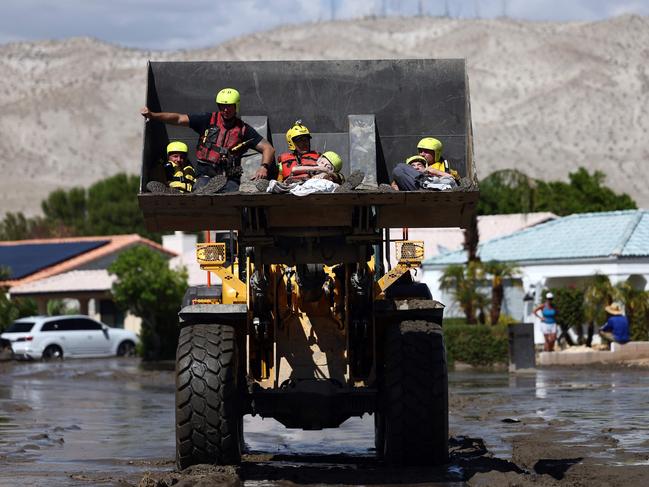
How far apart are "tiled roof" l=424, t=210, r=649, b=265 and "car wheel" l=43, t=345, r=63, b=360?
12007 mm

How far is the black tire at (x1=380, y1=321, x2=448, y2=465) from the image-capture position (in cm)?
1184

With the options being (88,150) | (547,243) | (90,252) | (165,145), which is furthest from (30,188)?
(165,145)

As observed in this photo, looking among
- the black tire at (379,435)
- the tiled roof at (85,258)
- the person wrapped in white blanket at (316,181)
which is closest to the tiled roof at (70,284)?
the tiled roof at (85,258)

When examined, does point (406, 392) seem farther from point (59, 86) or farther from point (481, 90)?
point (59, 86)

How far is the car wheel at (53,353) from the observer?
4350 centimetres

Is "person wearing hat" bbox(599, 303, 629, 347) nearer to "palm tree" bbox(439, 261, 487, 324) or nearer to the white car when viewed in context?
"palm tree" bbox(439, 261, 487, 324)

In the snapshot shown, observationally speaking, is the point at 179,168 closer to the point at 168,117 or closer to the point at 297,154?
the point at 168,117

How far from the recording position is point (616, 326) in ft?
108

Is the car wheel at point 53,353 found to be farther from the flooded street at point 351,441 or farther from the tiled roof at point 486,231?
the flooded street at point 351,441

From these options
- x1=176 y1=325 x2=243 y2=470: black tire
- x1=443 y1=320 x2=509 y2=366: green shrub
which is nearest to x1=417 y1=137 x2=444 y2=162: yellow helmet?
x1=176 y1=325 x2=243 y2=470: black tire

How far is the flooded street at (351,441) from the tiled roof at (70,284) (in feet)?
80.3

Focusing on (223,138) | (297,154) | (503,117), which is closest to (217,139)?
(223,138)

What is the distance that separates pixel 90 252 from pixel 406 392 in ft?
157

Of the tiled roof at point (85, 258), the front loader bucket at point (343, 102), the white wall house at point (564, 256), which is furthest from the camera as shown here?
the tiled roof at point (85, 258)
